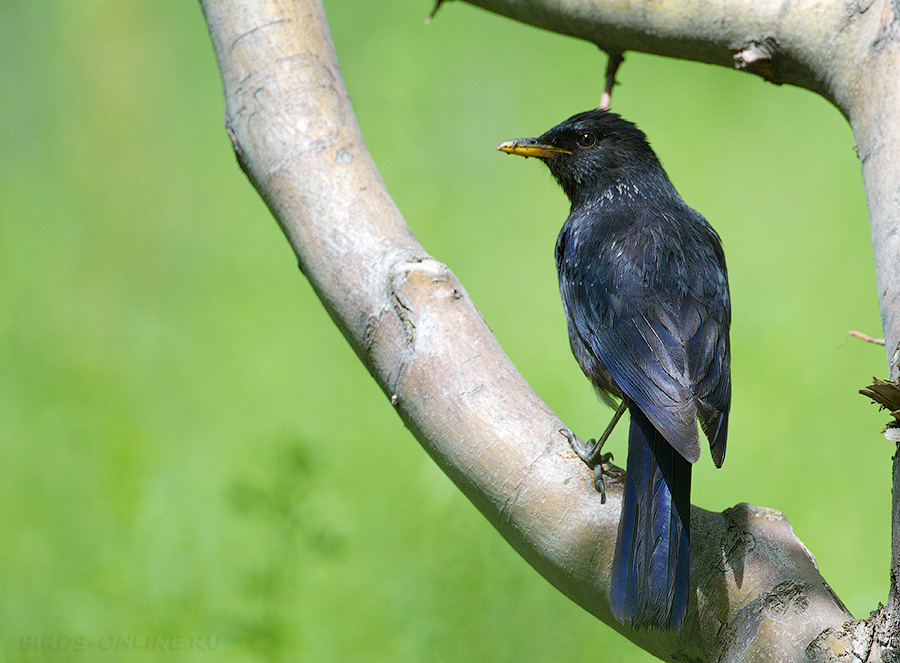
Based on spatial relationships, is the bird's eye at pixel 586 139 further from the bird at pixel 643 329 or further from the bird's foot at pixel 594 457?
the bird's foot at pixel 594 457

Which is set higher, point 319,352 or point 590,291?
point 319,352

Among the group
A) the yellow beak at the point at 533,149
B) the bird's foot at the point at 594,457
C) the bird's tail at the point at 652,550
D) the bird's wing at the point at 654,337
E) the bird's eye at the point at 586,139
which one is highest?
the bird's eye at the point at 586,139

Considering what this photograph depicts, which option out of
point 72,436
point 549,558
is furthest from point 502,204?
point 549,558

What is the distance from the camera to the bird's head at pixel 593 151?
257 centimetres

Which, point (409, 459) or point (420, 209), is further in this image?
point (420, 209)

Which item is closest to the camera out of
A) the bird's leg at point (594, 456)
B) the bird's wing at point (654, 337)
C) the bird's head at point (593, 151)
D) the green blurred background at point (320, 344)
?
the bird's leg at point (594, 456)

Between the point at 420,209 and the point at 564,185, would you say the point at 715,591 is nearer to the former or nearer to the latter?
the point at 564,185

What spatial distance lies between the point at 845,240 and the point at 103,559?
3.61 metres

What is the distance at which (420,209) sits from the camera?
4.50 metres

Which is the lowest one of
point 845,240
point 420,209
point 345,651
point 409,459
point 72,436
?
point 345,651

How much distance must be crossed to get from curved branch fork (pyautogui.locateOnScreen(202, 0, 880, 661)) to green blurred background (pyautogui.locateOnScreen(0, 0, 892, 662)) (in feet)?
3.35

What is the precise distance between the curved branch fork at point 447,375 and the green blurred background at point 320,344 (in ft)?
3.35

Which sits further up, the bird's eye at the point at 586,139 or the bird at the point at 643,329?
the bird's eye at the point at 586,139

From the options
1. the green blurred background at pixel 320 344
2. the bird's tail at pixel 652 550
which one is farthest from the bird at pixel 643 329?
the green blurred background at pixel 320 344
